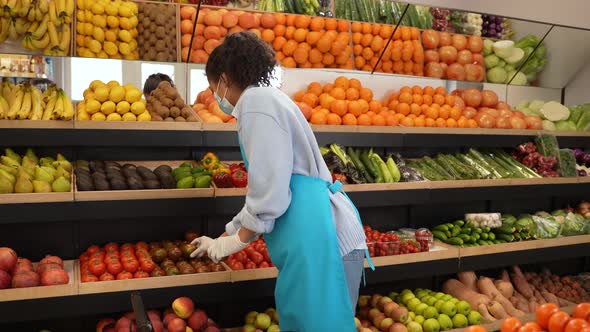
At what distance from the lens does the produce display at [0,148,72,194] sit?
120 inches

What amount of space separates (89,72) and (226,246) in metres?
1.94

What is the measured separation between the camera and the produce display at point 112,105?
3.46 metres

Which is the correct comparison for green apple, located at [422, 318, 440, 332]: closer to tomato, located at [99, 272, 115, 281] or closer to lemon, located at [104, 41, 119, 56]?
tomato, located at [99, 272, 115, 281]

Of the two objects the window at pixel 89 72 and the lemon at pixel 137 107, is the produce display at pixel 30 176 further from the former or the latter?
the window at pixel 89 72

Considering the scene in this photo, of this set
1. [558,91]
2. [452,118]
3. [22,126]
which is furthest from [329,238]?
[558,91]

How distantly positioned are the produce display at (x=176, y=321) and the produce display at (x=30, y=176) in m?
0.80

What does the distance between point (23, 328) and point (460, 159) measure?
3.54m

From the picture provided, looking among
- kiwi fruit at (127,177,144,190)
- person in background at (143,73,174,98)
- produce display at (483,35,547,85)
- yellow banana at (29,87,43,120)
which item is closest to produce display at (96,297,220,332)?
kiwi fruit at (127,177,144,190)

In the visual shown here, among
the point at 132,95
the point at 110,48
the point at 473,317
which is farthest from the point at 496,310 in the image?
the point at 110,48

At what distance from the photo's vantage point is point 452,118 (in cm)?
472

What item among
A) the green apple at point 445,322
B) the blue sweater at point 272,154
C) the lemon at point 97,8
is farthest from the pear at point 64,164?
the green apple at point 445,322

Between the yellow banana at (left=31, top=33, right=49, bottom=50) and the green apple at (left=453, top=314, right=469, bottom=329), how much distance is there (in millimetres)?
3326

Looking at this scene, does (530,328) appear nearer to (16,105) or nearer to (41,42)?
(16,105)

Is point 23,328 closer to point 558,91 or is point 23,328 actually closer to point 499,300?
point 499,300
